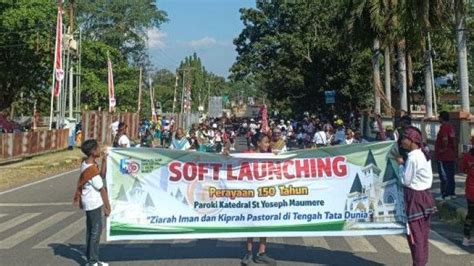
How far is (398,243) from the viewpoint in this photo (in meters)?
9.51

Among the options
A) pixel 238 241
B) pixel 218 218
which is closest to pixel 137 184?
pixel 218 218

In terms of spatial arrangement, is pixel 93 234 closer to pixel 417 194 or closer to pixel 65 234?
pixel 65 234

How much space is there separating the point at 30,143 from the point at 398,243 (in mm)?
21115

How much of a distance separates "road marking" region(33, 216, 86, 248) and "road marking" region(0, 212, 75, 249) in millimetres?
392

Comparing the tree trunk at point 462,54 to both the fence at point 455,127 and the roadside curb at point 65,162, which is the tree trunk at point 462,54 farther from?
the roadside curb at point 65,162

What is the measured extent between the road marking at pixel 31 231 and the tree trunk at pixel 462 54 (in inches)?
555

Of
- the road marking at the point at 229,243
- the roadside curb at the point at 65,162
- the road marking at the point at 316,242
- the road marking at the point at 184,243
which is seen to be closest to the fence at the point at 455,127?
the road marking at the point at 316,242

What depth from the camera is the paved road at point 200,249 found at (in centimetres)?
824

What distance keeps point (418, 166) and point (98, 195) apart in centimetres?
385

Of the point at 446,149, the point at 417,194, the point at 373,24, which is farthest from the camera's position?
the point at 373,24

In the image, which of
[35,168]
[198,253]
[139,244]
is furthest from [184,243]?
[35,168]

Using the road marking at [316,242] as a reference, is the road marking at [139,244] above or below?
below

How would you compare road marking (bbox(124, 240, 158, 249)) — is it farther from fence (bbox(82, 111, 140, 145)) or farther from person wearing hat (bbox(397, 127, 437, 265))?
fence (bbox(82, 111, 140, 145))

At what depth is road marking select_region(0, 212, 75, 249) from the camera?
9579mm
